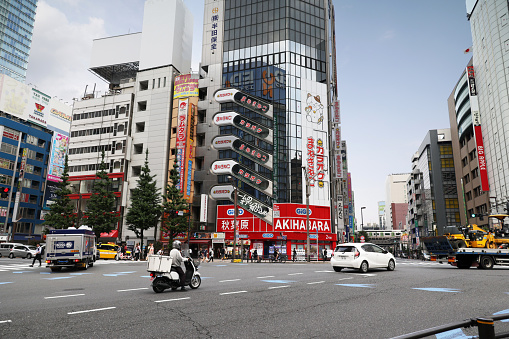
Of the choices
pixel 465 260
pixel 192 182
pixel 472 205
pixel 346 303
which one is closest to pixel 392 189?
pixel 472 205

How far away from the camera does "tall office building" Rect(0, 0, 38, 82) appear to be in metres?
106

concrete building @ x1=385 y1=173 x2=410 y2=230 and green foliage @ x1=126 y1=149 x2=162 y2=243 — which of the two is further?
concrete building @ x1=385 y1=173 x2=410 y2=230

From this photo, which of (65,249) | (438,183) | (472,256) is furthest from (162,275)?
(438,183)

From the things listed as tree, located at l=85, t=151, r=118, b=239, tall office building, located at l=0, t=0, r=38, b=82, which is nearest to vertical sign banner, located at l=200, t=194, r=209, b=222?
tree, located at l=85, t=151, r=118, b=239

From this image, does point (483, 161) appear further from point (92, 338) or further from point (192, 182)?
point (92, 338)

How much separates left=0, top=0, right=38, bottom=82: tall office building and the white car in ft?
402

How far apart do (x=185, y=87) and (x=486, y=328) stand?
195 ft

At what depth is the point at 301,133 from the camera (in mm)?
54750

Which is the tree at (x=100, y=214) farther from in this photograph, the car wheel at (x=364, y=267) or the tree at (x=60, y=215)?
the car wheel at (x=364, y=267)

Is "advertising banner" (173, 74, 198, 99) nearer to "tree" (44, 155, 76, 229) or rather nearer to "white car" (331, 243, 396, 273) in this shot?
"tree" (44, 155, 76, 229)

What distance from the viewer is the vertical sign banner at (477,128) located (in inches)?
2077

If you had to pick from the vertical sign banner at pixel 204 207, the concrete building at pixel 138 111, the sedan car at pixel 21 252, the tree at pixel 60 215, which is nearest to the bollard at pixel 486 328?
the sedan car at pixel 21 252

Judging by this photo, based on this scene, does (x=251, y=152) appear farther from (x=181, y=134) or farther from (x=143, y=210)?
(x=143, y=210)

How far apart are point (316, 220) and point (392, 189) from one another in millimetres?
140993
